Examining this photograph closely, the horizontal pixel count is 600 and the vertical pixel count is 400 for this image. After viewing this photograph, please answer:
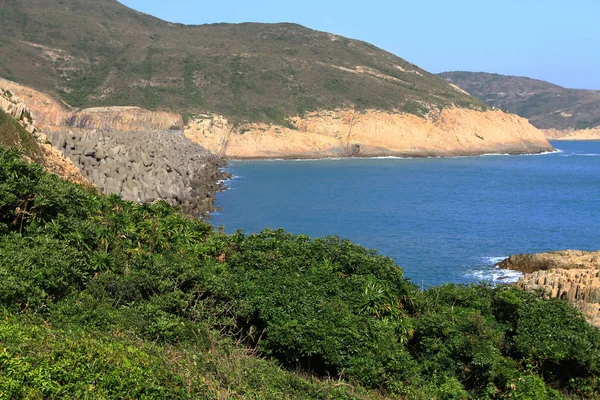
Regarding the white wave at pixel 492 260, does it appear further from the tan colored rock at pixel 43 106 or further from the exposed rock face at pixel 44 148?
the tan colored rock at pixel 43 106

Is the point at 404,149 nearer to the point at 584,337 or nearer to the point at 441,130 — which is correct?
the point at 441,130

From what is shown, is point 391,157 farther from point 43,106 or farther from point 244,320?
point 244,320

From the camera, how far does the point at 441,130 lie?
371 feet

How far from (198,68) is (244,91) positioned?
36.2 feet

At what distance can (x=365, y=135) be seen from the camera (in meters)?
107

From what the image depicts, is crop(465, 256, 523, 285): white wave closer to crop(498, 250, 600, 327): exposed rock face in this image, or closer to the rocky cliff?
crop(498, 250, 600, 327): exposed rock face

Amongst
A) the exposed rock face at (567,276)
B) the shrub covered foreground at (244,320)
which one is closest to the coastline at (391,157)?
the exposed rock face at (567,276)

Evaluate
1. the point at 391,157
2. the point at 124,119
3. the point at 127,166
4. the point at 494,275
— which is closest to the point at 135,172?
the point at 127,166

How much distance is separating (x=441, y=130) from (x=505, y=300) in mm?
100735

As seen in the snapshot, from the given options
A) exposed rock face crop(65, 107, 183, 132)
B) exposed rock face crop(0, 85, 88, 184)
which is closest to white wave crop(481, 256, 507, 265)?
exposed rock face crop(0, 85, 88, 184)

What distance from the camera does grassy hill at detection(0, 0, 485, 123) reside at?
4257 inches

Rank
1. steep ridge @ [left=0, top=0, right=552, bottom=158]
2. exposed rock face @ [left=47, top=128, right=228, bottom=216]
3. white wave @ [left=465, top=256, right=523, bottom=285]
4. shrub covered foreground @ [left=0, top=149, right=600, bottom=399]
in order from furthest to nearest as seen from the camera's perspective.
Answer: steep ridge @ [left=0, top=0, right=552, bottom=158] < exposed rock face @ [left=47, top=128, right=228, bottom=216] < white wave @ [left=465, top=256, right=523, bottom=285] < shrub covered foreground @ [left=0, top=149, right=600, bottom=399]

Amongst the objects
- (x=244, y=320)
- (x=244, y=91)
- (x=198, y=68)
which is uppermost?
(x=198, y=68)

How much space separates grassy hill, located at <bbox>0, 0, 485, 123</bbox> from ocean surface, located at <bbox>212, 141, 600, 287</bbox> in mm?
27798
